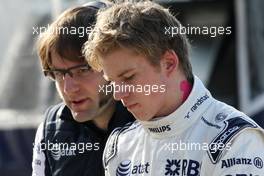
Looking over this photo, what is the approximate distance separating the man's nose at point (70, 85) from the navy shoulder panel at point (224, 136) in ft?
2.12

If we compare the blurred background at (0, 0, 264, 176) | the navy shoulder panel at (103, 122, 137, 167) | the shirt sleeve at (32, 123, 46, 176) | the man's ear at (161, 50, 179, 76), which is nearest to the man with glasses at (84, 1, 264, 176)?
the man's ear at (161, 50, 179, 76)

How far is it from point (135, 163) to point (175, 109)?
182 mm

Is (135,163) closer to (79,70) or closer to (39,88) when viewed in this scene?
(79,70)

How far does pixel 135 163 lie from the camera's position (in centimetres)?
217

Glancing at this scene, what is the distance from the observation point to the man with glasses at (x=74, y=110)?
257cm

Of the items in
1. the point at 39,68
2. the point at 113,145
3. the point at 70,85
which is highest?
the point at 70,85

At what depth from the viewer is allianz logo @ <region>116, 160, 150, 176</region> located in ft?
7.01

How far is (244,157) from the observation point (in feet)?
6.47

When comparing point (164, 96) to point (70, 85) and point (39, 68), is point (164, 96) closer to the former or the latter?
point (70, 85)

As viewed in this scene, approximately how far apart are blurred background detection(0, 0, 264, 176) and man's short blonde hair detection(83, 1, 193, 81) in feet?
10.7

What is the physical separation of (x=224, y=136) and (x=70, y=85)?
696 mm

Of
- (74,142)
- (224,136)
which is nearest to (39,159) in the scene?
(74,142)

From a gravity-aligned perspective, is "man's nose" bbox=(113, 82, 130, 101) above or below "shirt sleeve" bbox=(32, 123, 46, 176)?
above

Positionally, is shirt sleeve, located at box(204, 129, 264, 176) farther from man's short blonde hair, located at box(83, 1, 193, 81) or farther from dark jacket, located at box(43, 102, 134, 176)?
dark jacket, located at box(43, 102, 134, 176)
